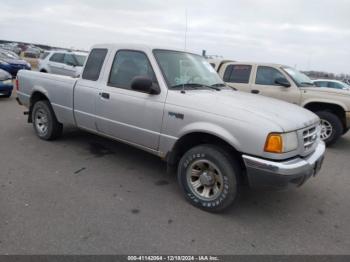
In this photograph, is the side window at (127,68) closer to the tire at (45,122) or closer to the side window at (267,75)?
the tire at (45,122)

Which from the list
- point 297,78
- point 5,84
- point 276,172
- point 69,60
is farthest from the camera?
point 69,60

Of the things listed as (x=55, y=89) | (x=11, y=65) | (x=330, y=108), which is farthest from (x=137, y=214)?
(x=11, y=65)

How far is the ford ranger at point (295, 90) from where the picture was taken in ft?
21.6

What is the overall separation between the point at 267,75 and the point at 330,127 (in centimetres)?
201

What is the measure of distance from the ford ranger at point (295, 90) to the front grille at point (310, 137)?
3497mm

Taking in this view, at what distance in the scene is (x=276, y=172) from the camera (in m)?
2.86

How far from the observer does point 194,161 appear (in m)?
3.44

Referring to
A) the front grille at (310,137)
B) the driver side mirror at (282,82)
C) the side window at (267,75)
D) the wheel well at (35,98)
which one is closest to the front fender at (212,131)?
the front grille at (310,137)

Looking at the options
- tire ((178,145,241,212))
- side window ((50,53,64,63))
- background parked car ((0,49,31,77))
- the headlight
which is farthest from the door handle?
background parked car ((0,49,31,77))

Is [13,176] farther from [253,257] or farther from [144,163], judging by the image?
[253,257]

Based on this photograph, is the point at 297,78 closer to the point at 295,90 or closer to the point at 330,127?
the point at 295,90

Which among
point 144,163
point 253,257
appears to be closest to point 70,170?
point 144,163

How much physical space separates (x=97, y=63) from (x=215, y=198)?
9.24ft

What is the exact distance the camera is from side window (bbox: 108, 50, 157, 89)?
398 centimetres
